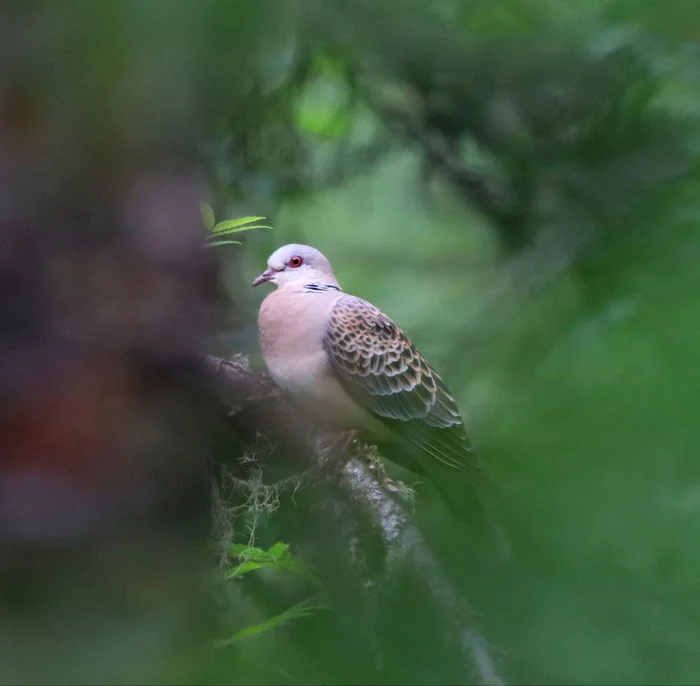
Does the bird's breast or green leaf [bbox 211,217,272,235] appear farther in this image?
the bird's breast

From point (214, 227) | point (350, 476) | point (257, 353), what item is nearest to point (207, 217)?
point (214, 227)

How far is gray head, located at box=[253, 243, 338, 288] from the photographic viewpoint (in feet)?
4.29

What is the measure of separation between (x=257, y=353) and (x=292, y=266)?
164 mm

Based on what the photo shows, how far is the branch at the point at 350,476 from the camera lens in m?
0.59


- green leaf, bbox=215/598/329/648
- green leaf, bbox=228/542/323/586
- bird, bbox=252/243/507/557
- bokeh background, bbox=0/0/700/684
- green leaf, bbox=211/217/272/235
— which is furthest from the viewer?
bird, bbox=252/243/507/557

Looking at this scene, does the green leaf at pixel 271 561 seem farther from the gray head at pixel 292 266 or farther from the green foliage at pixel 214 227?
the gray head at pixel 292 266

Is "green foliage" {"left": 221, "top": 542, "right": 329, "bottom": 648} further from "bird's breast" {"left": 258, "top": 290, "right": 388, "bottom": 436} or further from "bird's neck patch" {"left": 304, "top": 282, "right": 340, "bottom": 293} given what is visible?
"bird's neck patch" {"left": 304, "top": 282, "right": 340, "bottom": 293}

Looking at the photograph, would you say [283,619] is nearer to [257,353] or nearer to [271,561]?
[271,561]

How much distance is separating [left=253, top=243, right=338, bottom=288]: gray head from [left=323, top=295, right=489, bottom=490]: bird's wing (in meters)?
0.08

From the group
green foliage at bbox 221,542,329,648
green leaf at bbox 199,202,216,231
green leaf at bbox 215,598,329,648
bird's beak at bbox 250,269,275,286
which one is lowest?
green leaf at bbox 215,598,329,648

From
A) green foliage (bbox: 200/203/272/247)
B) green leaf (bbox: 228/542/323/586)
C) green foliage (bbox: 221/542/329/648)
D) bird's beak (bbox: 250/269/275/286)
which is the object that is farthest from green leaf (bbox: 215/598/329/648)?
bird's beak (bbox: 250/269/275/286)

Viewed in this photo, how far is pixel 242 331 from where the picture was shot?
112 centimetres

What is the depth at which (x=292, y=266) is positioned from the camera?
1312mm

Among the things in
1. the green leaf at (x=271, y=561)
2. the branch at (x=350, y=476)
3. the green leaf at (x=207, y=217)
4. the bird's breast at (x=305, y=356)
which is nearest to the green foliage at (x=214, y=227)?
the green leaf at (x=207, y=217)
